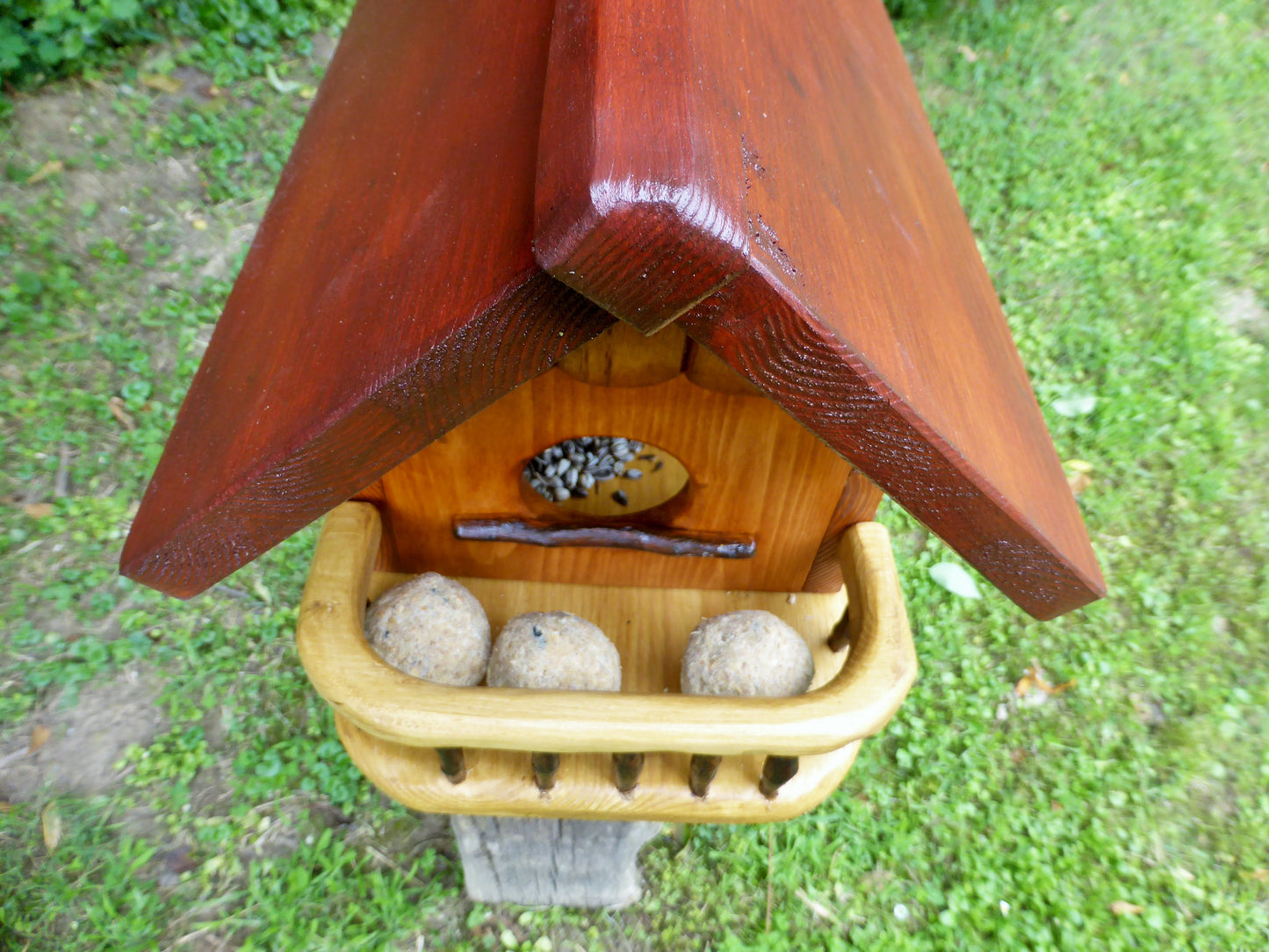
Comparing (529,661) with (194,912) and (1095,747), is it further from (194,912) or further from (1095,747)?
(1095,747)

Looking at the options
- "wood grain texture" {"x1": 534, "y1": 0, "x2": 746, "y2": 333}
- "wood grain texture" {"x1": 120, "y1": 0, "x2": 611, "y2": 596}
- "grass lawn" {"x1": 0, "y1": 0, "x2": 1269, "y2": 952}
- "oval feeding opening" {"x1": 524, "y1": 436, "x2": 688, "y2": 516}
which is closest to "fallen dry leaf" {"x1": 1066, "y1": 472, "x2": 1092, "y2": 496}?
"grass lawn" {"x1": 0, "y1": 0, "x2": 1269, "y2": 952}

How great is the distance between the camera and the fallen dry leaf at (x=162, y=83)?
13.1ft

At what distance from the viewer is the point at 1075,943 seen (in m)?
2.11

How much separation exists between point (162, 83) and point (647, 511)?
3.85 meters

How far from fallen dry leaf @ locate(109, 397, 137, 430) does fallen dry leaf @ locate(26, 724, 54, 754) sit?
3.41ft

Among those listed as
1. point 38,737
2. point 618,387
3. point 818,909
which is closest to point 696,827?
point 818,909

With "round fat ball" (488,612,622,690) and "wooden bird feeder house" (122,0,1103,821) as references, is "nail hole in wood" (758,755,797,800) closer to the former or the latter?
"wooden bird feeder house" (122,0,1103,821)

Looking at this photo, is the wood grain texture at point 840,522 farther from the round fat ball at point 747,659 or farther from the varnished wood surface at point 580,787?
the varnished wood surface at point 580,787

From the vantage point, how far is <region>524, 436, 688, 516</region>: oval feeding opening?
150 cm

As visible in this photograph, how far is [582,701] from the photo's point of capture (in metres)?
1.05

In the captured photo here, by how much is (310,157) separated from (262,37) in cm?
364

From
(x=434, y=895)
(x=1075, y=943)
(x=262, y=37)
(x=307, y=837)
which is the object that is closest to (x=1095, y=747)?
(x=1075, y=943)

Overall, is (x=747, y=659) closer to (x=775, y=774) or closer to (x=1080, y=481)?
(x=775, y=774)

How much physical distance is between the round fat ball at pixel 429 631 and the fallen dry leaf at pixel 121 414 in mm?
2121
